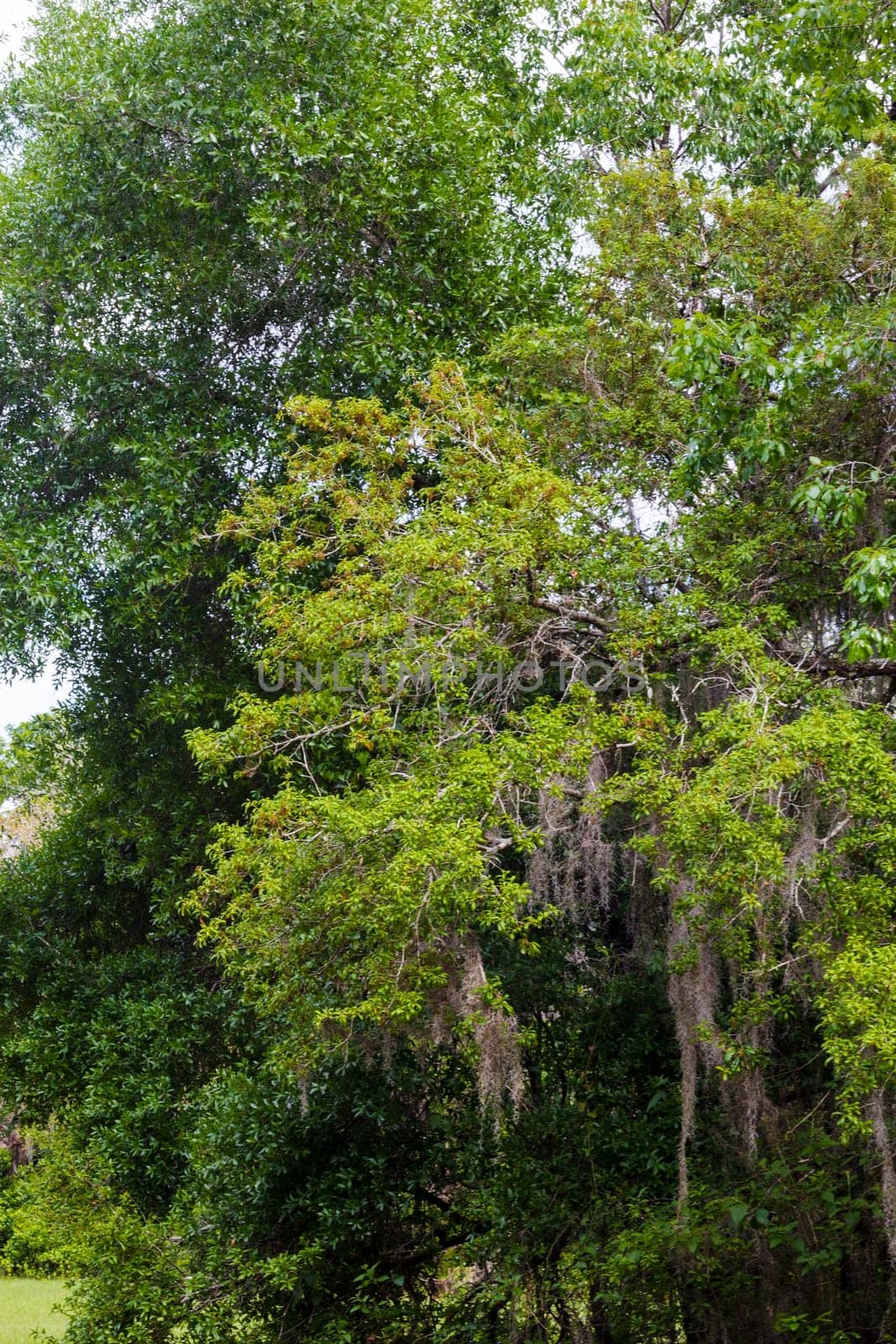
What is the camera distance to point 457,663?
647 cm

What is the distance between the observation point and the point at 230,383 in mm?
9578

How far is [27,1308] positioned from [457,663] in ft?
34.7

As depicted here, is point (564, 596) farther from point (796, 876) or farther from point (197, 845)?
point (197, 845)

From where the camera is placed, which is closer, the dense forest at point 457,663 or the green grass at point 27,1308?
the dense forest at point 457,663

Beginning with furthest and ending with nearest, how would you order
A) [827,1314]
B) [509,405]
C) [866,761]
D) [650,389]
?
1. [509,405]
2. [650,389]
3. [827,1314]
4. [866,761]

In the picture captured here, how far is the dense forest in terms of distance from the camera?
5.95 metres

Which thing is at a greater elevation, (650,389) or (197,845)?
(650,389)

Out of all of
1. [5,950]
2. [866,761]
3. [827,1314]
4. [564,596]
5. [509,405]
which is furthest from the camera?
[5,950]

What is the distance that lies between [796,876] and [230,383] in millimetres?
5878

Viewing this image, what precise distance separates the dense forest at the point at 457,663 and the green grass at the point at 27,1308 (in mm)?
3695

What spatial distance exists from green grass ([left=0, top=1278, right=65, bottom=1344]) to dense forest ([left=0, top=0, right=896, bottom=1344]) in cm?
370

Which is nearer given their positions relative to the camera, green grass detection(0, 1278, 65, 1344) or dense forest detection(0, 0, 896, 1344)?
dense forest detection(0, 0, 896, 1344)

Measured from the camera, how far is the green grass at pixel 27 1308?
12070 mm

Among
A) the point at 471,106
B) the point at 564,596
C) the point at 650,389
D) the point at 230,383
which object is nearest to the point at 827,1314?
the point at 564,596
